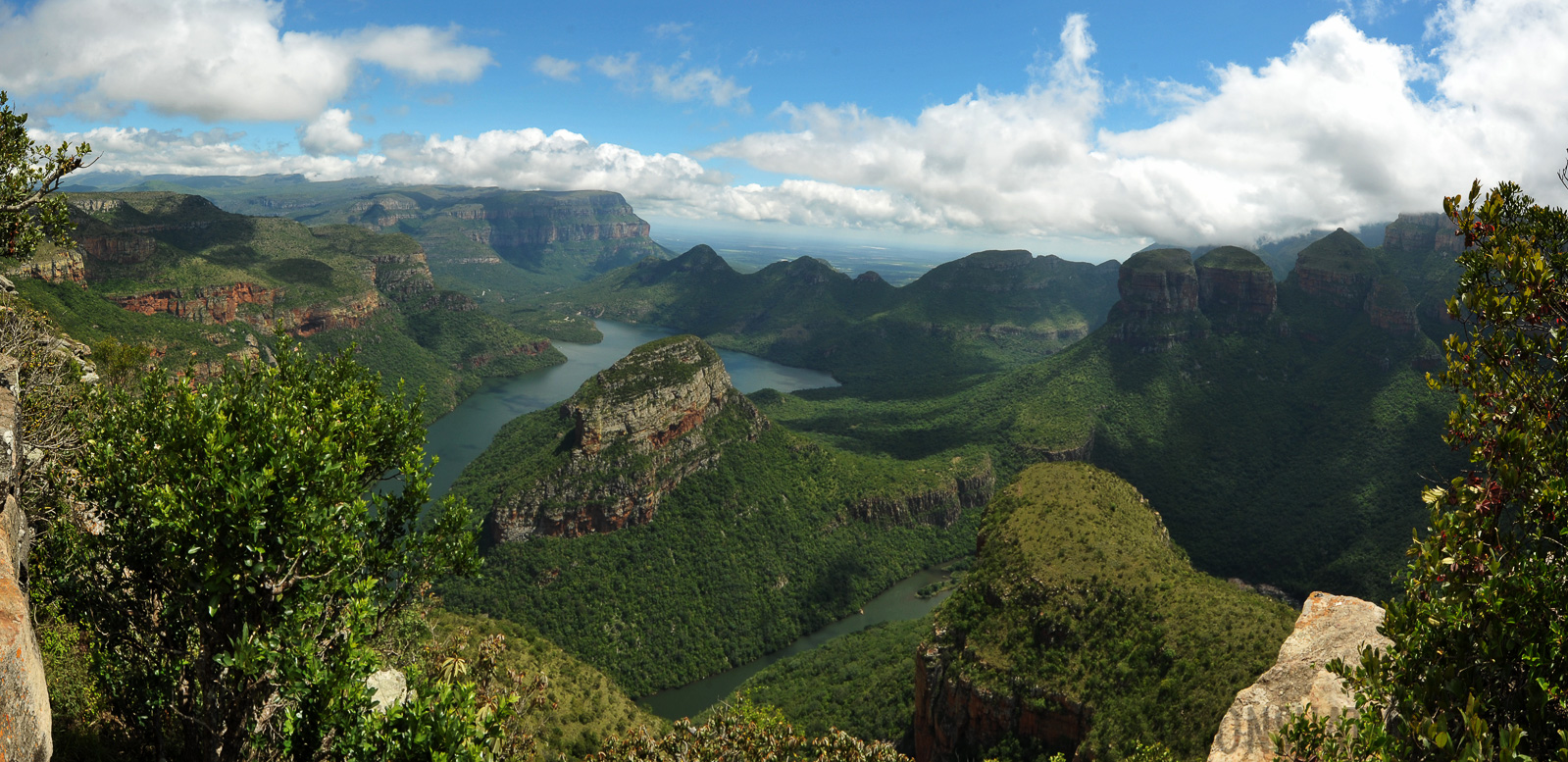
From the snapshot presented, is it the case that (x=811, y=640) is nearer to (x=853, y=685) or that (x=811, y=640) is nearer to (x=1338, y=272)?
(x=853, y=685)

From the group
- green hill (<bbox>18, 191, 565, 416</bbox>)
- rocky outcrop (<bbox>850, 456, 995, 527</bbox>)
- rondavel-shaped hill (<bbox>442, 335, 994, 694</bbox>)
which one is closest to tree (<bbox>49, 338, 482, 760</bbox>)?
rondavel-shaped hill (<bbox>442, 335, 994, 694</bbox>)

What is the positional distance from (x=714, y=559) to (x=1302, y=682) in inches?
2680

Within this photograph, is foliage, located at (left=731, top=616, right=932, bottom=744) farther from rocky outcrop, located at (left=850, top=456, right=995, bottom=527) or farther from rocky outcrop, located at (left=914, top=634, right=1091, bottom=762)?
rocky outcrop, located at (left=850, top=456, right=995, bottom=527)

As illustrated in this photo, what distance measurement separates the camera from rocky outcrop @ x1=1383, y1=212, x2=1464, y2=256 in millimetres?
139250

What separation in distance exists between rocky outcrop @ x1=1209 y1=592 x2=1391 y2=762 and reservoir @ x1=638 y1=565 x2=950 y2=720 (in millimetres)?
51215

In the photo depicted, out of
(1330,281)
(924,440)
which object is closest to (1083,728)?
(924,440)

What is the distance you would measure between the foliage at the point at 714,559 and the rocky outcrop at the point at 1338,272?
3163 inches

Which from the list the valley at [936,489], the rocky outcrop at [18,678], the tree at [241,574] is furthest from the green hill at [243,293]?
the rocky outcrop at [18,678]

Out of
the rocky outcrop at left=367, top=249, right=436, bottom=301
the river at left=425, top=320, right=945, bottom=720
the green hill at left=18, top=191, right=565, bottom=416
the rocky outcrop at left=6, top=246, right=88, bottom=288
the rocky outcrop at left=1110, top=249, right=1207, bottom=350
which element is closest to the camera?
the river at left=425, top=320, right=945, bottom=720

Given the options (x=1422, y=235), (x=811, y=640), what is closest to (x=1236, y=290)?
(x=1422, y=235)

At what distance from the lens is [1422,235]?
14350 cm

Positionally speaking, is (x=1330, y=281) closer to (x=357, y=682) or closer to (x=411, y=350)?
(x=357, y=682)

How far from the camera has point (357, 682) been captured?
1181 centimetres

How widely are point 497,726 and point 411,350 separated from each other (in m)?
179
